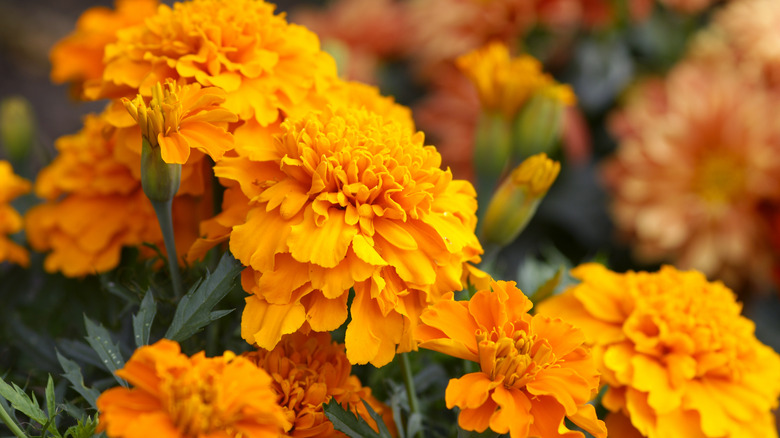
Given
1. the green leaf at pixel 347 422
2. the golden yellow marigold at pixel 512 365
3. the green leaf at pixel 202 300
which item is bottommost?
the green leaf at pixel 347 422

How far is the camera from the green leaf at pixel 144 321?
1.26 feet

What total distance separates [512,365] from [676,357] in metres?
0.15

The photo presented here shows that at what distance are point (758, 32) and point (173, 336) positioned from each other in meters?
0.91

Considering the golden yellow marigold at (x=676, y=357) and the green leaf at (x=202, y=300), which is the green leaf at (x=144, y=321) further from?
the golden yellow marigold at (x=676, y=357)

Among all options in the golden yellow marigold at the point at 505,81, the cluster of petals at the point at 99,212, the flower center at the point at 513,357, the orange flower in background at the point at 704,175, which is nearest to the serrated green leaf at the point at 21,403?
the cluster of petals at the point at 99,212

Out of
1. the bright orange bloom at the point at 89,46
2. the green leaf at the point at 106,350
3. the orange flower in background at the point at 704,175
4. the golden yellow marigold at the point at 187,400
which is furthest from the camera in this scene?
the orange flower in background at the point at 704,175

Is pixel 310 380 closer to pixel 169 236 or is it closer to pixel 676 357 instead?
pixel 169 236

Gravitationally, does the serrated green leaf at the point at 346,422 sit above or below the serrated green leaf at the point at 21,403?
above

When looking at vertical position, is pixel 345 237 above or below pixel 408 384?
above

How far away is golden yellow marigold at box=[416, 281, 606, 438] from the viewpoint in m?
0.34

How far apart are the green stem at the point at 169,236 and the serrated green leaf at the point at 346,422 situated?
122mm

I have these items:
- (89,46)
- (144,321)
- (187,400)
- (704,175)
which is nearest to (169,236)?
(144,321)

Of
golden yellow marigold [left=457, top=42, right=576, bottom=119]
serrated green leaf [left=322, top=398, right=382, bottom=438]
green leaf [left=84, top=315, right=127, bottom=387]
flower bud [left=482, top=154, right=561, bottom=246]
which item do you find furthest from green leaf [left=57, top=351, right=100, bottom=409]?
golden yellow marigold [left=457, top=42, right=576, bottom=119]

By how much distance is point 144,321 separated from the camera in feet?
1.28
